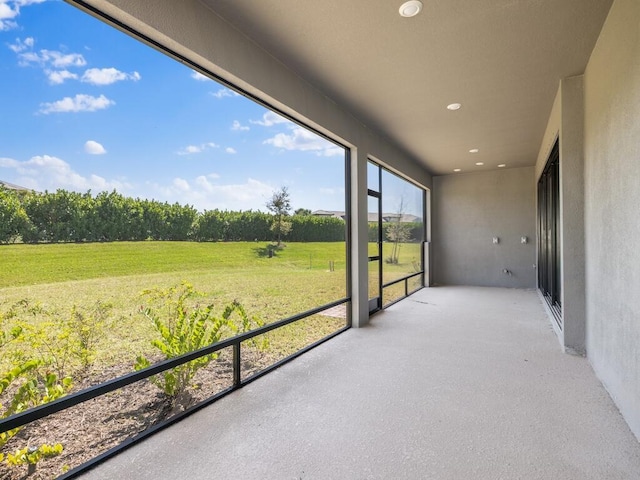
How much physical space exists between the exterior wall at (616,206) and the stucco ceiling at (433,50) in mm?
343

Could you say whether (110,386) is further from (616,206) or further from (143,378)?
(616,206)

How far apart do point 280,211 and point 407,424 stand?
2.15m

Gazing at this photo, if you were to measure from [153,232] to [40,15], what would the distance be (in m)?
1.26

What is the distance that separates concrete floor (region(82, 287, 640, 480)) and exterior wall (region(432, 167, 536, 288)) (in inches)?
179

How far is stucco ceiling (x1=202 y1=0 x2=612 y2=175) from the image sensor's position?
2.39 m

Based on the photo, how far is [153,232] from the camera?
2.33m

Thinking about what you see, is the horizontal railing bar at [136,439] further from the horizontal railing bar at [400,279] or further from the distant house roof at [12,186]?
the horizontal railing bar at [400,279]

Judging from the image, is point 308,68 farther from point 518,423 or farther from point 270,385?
point 518,423

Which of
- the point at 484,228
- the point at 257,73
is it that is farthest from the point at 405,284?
the point at 257,73

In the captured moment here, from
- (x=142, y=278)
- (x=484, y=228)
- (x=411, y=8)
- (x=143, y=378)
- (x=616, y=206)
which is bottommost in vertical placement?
(x=143, y=378)

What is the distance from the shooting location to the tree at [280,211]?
11.0ft

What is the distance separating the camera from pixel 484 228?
8.00 metres

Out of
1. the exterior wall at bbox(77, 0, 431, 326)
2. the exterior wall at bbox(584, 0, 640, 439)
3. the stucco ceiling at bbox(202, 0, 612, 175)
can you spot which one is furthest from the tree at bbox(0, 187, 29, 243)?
the exterior wall at bbox(584, 0, 640, 439)

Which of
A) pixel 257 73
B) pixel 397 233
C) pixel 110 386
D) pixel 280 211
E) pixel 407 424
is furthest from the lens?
pixel 397 233
